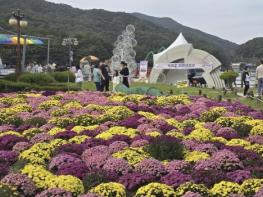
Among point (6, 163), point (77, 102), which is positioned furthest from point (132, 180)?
point (77, 102)

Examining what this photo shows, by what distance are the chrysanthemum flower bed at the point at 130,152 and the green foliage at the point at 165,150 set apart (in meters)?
0.01

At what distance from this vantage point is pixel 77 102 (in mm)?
12234

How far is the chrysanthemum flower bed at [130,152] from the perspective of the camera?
18.0 ft

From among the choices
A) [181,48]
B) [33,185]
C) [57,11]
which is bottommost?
[33,185]

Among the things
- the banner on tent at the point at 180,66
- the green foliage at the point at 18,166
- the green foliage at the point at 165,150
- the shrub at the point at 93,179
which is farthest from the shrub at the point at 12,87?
the banner on tent at the point at 180,66

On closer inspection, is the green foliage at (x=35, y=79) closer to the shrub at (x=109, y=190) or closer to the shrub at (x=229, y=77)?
the shrub at (x=229, y=77)

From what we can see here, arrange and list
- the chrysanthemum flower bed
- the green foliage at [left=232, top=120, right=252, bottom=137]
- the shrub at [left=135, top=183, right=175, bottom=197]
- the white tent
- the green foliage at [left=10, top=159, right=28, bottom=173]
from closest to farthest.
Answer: the shrub at [left=135, top=183, right=175, bottom=197] < the chrysanthemum flower bed < the green foliage at [left=10, top=159, right=28, bottom=173] < the green foliage at [left=232, top=120, right=252, bottom=137] < the white tent

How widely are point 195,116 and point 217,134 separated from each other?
1.85m

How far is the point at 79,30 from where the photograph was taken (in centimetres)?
8619

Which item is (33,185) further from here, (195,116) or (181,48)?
(181,48)

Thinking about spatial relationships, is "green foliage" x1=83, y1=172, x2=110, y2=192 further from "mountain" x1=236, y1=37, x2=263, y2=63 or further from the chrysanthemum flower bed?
"mountain" x1=236, y1=37, x2=263, y2=63

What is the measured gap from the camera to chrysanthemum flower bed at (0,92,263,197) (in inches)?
215

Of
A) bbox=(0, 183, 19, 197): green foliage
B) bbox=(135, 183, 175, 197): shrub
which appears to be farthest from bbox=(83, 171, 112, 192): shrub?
bbox=(0, 183, 19, 197): green foliage

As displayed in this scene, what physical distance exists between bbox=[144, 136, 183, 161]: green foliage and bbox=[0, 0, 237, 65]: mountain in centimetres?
3749
